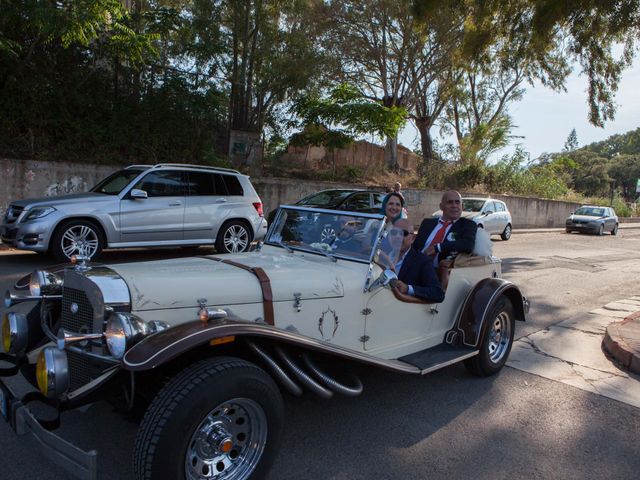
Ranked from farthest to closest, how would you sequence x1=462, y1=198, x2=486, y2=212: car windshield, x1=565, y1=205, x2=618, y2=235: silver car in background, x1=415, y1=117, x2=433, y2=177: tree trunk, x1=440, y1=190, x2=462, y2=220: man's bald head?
x1=415, y1=117, x2=433, y2=177: tree trunk, x1=565, y1=205, x2=618, y2=235: silver car in background, x1=462, y1=198, x2=486, y2=212: car windshield, x1=440, y1=190, x2=462, y2=220: man's bald head

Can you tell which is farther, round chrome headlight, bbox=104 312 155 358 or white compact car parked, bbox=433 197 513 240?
white compact car parked, bbox=433 197 513 240

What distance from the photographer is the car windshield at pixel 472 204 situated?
17.8 meters

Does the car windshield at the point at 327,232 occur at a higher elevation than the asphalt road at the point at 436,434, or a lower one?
higher

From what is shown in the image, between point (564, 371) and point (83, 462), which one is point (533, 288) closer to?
point (564, 371)

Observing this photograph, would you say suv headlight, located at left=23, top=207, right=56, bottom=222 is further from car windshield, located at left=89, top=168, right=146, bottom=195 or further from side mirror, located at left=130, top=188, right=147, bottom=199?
side mirror, located at left=130, top=188, right=147, bottom=199

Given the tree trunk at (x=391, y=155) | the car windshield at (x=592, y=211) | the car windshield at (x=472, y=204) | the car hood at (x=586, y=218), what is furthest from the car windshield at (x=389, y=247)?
the car windshield at (x=592, y=211)

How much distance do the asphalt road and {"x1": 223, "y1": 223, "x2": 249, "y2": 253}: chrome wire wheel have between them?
21.0 feet

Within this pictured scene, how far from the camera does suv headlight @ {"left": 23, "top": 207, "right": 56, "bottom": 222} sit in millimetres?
8023

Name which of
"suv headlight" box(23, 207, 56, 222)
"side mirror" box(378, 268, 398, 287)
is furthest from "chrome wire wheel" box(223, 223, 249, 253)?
"side mirror" box(378, 268, 398, 287)

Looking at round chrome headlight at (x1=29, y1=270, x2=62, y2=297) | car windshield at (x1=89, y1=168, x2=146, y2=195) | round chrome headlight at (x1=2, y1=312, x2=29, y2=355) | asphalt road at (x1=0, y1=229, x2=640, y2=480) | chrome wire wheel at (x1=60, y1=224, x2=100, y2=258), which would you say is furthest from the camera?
car windshield at (x1=89, y1=168, x2=146, y2=195)

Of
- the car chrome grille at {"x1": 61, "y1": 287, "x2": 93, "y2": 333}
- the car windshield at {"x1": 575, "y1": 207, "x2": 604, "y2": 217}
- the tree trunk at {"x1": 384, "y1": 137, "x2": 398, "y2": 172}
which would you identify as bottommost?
the car chrome grille at {"x1": 61, "y1": 287, "x2": 93, "y2": 333}

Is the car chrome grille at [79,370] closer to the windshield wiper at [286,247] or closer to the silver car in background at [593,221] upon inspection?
the windshield wiper at [286,247]

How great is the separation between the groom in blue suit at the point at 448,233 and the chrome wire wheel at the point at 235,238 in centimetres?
577

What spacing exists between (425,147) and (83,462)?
24820mm
